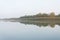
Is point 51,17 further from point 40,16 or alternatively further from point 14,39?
point 14,39

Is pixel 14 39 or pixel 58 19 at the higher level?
pixel 58 19

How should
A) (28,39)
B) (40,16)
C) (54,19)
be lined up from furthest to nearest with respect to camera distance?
(40,16) < (54,19) < (28,39)

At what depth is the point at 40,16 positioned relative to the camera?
25.5 m

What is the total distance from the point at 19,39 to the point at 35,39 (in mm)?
696

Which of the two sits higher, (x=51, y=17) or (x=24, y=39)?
(x=51, y=17)

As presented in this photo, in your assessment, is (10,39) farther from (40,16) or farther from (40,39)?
(40,16)

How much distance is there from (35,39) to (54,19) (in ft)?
51.9

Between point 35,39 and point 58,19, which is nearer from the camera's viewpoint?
point 35,39

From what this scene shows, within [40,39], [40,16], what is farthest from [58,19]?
[40,39]

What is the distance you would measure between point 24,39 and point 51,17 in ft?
52.7

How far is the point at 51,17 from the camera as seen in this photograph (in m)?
24.1

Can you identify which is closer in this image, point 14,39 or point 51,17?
point 14,39

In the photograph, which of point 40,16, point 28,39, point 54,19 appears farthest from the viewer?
point 40,16

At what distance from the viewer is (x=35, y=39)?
329 inches
